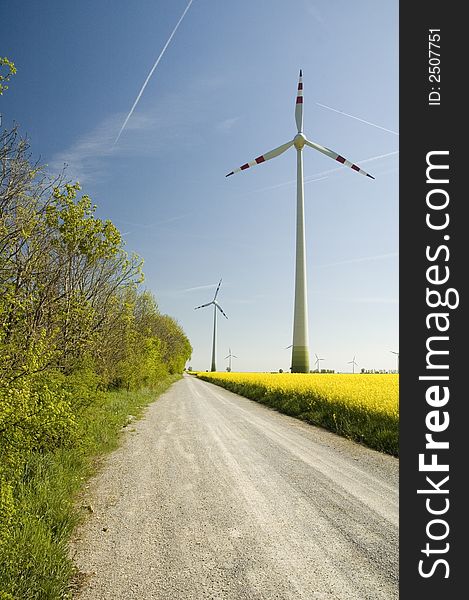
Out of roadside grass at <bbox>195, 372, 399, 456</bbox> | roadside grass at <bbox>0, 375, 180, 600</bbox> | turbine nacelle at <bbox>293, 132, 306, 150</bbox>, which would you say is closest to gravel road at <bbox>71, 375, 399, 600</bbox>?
roadside grass at <bbox>0, 375, 180, 600</bbox>

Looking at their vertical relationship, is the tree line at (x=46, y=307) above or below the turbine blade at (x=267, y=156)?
below

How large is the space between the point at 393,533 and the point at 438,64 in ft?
20.7

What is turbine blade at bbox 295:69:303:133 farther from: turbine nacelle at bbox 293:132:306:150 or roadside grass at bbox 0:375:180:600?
roadside grass at bbox 0:375:180:600

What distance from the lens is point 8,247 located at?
5.65 meters

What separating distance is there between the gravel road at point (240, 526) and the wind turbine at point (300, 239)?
34410 millimetres

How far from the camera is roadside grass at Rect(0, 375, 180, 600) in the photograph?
13.0ft

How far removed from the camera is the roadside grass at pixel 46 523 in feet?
13.0

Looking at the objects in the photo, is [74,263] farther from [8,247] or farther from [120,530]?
[120,530]

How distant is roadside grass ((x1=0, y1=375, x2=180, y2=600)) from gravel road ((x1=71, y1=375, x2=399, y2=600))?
267 millimetres

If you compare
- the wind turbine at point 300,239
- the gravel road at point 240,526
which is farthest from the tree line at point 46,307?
the wind turbine at point 300,239

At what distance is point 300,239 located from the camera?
43.8 meters

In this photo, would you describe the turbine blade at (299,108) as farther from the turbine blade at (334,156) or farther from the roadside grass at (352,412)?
the roadside grass at (352,412)

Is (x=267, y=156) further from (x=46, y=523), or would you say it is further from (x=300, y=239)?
(x=46, y=523)

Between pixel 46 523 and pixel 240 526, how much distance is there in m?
2.57
